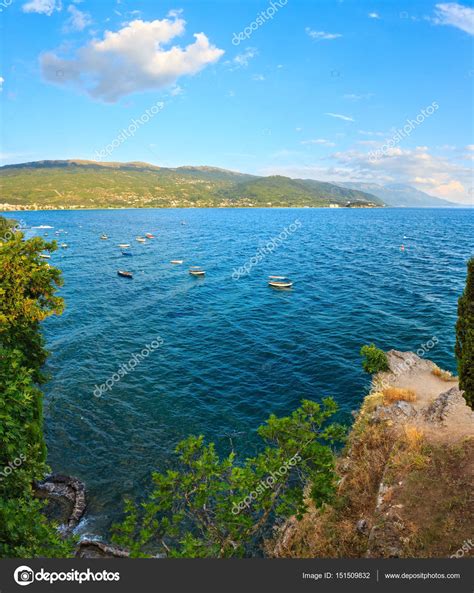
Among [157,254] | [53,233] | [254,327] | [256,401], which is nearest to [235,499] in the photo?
[256,401]

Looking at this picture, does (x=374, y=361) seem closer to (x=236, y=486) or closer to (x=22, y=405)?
(x=236, y=486)

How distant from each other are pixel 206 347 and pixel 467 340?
2909 centimetres

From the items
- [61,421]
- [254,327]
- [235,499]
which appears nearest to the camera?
[235,499]

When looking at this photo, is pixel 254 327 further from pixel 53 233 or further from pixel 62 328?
pixel 53 233

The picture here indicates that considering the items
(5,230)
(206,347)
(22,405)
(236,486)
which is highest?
(5,230)

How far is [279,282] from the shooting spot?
→ 6638cm

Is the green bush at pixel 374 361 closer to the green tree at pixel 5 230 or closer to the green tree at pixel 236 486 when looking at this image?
the green tree at pixel 236 486

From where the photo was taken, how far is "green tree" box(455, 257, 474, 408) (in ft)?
49.5

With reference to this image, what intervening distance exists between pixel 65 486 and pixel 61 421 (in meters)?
7.66

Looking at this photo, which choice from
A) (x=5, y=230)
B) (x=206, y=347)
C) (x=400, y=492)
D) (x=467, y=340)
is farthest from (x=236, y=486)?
(x=5, y=230)

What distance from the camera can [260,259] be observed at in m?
96.9

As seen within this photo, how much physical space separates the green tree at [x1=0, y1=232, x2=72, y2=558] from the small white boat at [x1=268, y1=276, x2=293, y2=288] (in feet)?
150

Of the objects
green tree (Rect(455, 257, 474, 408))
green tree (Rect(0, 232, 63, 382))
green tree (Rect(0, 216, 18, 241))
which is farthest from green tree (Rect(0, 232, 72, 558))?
green tree (Rect(455, 257, 474, 408))

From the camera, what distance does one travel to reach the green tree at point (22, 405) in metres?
10.3
